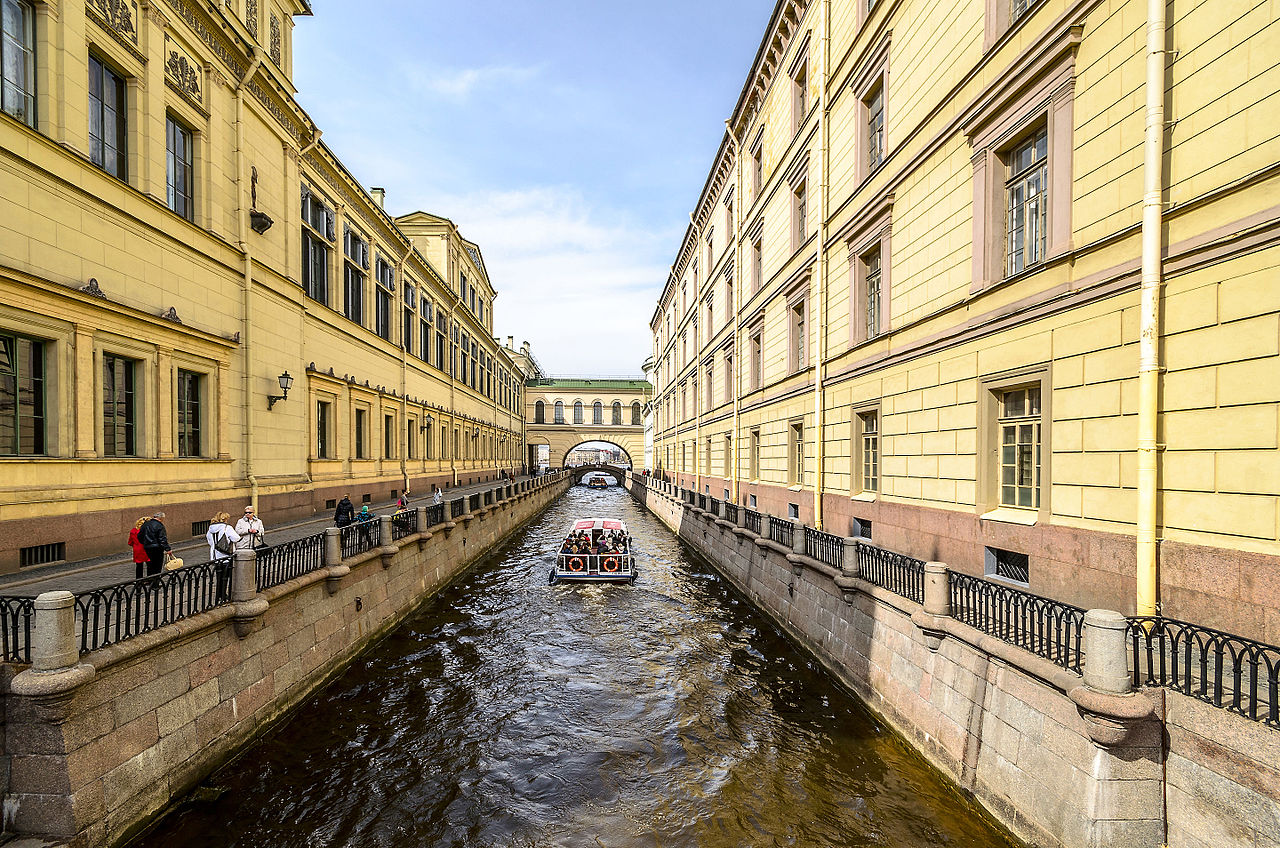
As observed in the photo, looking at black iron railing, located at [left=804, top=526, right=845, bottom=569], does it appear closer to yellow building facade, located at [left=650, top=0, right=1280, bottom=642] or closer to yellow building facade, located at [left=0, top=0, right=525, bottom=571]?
yellow building facade, located at [left=650, top=0, right=1280, bottom=642]

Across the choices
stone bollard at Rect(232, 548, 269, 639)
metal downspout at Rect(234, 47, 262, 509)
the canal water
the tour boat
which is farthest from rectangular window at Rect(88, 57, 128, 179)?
the tour boat

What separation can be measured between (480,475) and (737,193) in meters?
26.2

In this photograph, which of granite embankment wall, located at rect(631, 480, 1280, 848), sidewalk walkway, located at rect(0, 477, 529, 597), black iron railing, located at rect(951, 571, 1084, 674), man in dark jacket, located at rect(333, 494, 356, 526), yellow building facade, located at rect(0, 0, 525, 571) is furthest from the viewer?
man in dark jacket, located at rect(333, 494, 356, 526)

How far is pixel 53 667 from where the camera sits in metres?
5.35

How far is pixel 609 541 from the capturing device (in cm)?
2066

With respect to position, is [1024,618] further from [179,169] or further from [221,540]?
[179,169]

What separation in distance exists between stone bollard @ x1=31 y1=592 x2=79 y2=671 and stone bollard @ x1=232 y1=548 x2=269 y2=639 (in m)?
2.42

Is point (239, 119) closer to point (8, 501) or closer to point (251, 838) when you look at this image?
point (8, 501)

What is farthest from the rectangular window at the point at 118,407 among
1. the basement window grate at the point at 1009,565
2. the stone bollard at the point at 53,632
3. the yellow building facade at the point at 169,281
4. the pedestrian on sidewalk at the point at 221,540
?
the basement window grate at the point at 1009,565

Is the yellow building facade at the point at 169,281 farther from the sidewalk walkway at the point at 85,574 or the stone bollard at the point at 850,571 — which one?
the stone bollard at the point at 850,571

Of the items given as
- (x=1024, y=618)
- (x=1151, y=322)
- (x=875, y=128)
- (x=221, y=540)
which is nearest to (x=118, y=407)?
(x=221, y=540)

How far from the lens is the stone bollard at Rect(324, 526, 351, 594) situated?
34.9 feet

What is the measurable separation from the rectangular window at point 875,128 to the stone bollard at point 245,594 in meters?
14.2

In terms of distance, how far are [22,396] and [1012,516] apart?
49.9 ft
